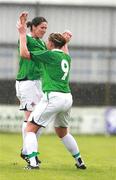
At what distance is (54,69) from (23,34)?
69cm

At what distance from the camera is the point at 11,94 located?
99.1 feet

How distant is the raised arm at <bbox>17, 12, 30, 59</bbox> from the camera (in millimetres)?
13525

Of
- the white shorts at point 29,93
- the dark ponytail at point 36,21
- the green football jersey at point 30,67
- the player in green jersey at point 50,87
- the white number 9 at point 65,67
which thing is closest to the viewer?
the player in green jersey at point 50,87

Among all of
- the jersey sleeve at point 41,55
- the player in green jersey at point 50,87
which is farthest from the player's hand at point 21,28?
the jersey sleeve at point 41,55

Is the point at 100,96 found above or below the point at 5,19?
below

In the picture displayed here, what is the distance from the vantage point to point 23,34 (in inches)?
538

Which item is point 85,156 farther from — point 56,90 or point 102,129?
point 102,129

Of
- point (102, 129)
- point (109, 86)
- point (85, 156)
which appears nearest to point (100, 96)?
point (109, 86)

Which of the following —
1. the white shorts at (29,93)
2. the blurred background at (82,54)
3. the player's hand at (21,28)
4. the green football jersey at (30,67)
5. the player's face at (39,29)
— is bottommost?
the blurred background at (82,54)

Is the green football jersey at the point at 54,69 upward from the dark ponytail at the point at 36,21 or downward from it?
downward

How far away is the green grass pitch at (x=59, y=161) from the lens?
13.3m

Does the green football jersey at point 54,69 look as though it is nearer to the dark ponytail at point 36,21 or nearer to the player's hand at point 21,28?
the player's hand at point 21,28

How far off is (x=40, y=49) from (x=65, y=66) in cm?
82

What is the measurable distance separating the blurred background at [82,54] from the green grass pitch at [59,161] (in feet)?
7.68
